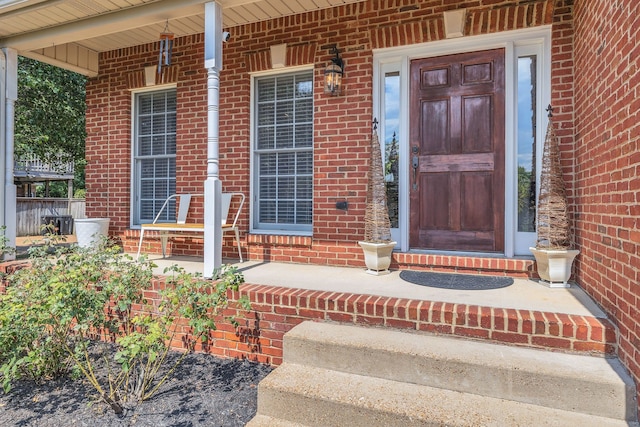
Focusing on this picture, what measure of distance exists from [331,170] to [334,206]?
36cm

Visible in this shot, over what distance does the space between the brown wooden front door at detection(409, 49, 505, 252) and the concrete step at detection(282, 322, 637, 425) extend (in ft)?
5.23

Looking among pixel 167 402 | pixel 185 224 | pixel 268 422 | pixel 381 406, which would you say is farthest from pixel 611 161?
pixel 185 224

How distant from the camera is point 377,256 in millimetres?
3514

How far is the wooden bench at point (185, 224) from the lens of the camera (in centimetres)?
406

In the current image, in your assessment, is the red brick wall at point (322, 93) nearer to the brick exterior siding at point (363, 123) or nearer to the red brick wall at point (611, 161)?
the brick exterior siding at point (363, 123)

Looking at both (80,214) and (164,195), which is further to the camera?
(80,214)

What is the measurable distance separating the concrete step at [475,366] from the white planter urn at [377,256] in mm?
1070

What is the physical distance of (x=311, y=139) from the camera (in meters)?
4.37

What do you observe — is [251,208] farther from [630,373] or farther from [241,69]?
[630,373]

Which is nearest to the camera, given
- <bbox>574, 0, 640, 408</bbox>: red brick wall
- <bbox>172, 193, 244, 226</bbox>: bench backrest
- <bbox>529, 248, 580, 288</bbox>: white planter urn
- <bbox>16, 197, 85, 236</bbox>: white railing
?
<bbox>574, 0, 640, 408</bbox>: red brick wall

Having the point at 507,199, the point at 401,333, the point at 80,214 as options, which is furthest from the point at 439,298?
the point at 80,214

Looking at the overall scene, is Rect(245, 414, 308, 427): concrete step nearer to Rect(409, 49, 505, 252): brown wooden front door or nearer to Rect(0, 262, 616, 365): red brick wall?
Rect(0, 262, 616, 365): red brick wall

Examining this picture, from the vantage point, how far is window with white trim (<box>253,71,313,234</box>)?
4398 millimetres

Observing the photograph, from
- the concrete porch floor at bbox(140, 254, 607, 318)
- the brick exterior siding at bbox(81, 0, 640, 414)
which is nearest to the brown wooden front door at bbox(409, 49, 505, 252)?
the brick exterior siding at bbox(81, 0, 640, 414)
